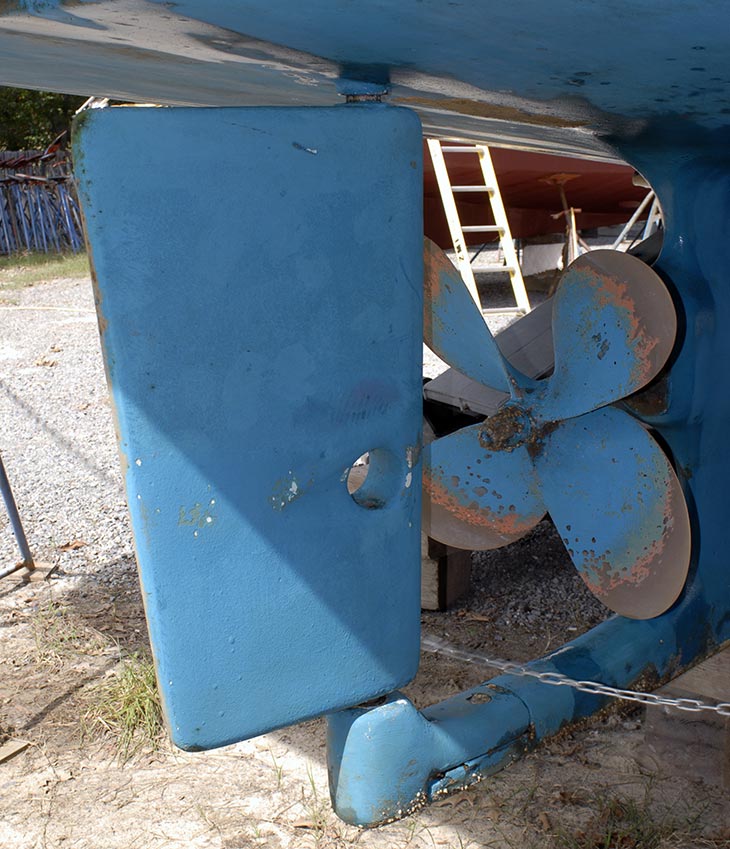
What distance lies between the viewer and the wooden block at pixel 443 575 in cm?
306

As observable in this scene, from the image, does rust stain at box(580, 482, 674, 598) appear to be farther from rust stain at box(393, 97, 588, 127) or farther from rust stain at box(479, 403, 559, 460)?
rust stain at box(393, 97, 588, 127)

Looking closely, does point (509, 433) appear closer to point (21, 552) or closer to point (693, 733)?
point (693, 733)

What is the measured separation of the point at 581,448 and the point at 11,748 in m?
1.68

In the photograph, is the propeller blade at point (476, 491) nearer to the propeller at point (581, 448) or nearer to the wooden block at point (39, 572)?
the propeller at point (581, 448)

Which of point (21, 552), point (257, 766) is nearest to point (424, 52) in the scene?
point (257, 766)

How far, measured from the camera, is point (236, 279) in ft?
4.65

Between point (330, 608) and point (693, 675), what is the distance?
46.9 inches

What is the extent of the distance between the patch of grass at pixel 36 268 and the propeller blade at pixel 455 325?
9.31 m

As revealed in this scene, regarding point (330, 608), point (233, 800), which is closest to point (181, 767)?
point (233, 800)

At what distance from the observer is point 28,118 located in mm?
20250

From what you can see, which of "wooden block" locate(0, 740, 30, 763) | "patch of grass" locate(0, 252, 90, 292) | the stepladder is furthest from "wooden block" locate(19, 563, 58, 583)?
"patch of grass" locate(0, 252, 90, 292)

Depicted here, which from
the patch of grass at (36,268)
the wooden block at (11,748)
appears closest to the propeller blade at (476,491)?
the wooden block at (11,748)

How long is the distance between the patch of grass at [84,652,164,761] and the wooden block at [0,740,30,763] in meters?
0.17

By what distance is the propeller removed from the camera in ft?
7.26
